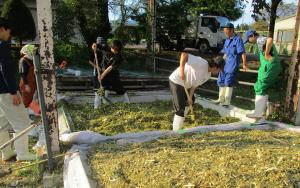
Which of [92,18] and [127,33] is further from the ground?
[92,18]

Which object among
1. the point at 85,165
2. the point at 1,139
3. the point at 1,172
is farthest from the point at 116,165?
the point at 1,139

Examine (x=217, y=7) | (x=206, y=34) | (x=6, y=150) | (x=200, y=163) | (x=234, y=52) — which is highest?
(x=217, y=7)

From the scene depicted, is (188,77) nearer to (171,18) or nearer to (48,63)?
(48,63)

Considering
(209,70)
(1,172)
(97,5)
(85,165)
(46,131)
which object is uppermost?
(97,5)

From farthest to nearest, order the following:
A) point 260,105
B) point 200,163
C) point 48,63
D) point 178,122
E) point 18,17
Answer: point 18,17
point 260,105
point 178,122
point 48,63
point 200,163

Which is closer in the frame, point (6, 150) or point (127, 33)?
point (6, 150)

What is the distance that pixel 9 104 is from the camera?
435cm

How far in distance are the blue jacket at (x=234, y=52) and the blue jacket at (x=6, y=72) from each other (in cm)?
400

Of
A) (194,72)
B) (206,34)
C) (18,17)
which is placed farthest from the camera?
(206,34)

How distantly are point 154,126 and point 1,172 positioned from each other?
97.0 inches

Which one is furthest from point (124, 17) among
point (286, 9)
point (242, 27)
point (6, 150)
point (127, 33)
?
point (242, 27)

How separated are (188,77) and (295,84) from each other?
82.1 inches

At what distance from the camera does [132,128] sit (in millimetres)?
5652

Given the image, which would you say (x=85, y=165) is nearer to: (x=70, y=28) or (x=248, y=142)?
(x=248, y=142)
